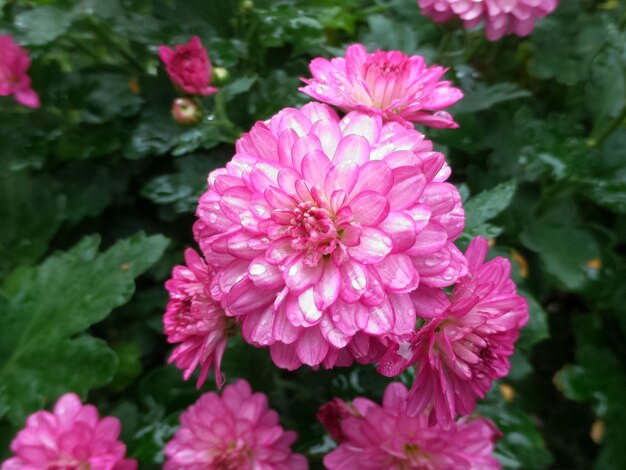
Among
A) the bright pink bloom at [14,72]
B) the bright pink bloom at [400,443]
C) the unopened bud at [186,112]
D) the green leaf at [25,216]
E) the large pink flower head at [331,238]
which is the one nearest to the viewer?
the large pink flower head at [331,238]

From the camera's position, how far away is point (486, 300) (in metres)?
0.56

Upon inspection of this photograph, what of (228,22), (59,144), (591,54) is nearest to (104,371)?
(59,144)

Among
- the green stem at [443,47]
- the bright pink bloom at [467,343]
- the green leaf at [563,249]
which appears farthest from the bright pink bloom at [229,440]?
the green stem at [443,47]

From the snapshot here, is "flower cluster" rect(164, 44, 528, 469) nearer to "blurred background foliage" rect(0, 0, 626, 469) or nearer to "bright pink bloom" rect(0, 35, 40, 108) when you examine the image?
"blurred background foliage" rect(0, 0, 626, 469)

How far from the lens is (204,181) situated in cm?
89

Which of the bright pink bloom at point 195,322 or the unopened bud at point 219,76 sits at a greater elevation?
the unopened bud at point 219,76

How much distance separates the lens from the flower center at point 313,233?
51 centimetres

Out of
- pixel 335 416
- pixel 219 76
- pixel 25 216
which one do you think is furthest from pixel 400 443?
pixel 25 216

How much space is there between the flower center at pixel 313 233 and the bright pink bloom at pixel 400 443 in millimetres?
287

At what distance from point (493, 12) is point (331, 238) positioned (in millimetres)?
534

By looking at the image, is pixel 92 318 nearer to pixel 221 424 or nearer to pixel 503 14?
pixel 221 424

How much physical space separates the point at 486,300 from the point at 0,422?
78 cm

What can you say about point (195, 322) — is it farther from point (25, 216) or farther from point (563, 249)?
point (563, 249)

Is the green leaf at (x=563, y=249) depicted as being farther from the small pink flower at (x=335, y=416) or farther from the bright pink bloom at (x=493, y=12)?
the small pink flower at (x=335, y=416)
